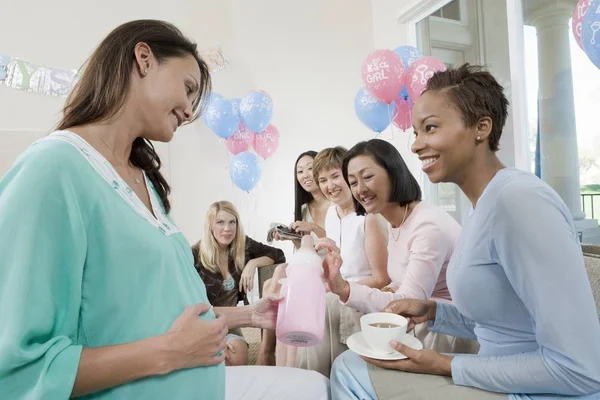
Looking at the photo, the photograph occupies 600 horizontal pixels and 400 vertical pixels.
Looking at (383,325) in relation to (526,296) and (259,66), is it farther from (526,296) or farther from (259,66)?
(259,66)

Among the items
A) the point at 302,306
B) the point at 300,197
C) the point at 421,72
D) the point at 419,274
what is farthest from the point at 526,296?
the point at 421,72

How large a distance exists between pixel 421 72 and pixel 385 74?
8.6 inches

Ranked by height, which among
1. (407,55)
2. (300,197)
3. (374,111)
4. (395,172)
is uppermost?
(407,55)

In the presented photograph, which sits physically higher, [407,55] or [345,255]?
[407,55]

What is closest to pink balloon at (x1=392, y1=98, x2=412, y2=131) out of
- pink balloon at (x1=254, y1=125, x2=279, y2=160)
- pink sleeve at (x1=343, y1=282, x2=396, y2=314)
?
pink balloon at (x1=254, y1=125, x2=279, y2=160)

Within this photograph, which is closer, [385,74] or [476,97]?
[476,97]

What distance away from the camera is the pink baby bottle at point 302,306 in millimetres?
792

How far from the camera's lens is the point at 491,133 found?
86 centimetres

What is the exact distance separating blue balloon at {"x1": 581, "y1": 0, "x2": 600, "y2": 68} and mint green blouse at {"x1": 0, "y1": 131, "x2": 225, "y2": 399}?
1650 millimetres

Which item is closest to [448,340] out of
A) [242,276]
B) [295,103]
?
[242,276]

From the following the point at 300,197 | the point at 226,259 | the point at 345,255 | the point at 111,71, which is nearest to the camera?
the point at 111,71

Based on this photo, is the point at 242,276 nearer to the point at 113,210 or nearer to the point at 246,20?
the point at 113,210

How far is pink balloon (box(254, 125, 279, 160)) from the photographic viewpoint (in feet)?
11.4

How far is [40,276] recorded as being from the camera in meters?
0.46
